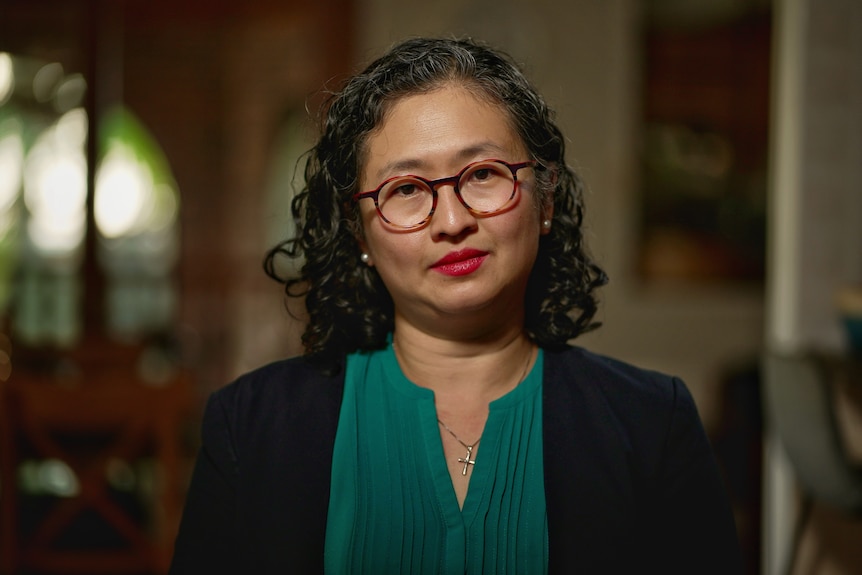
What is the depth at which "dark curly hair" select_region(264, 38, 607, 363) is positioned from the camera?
109cm

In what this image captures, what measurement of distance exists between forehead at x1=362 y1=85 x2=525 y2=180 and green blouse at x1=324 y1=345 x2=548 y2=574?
12.2 inches

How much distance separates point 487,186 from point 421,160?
0.09 m

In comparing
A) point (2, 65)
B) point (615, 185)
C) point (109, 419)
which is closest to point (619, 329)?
point (615, 185)

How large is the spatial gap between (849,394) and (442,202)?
2.12 meters

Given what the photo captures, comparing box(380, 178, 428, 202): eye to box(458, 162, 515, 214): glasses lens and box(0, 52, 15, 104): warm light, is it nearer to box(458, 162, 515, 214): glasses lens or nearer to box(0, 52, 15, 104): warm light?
box(458, 162, 515, 214): glasses lens

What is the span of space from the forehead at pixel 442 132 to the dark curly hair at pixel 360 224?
0.08ft

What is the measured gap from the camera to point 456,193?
102 centimetres

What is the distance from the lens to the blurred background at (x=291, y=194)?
265cm

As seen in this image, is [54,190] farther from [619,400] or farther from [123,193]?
[619,400]

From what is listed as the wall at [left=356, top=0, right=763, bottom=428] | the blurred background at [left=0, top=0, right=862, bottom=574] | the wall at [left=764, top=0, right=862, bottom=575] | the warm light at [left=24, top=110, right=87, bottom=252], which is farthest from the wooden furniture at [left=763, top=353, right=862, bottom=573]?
the warm light at [left=24, top=110, right=87, bottom=252]

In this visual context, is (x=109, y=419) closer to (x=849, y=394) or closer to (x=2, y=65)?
(x=849, y=394)

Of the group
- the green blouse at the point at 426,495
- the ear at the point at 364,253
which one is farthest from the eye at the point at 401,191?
the green blouse at the point at 426,495

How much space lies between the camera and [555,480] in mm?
1073

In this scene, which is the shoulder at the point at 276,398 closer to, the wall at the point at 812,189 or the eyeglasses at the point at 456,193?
the eyeglasses at the point at 456,193
